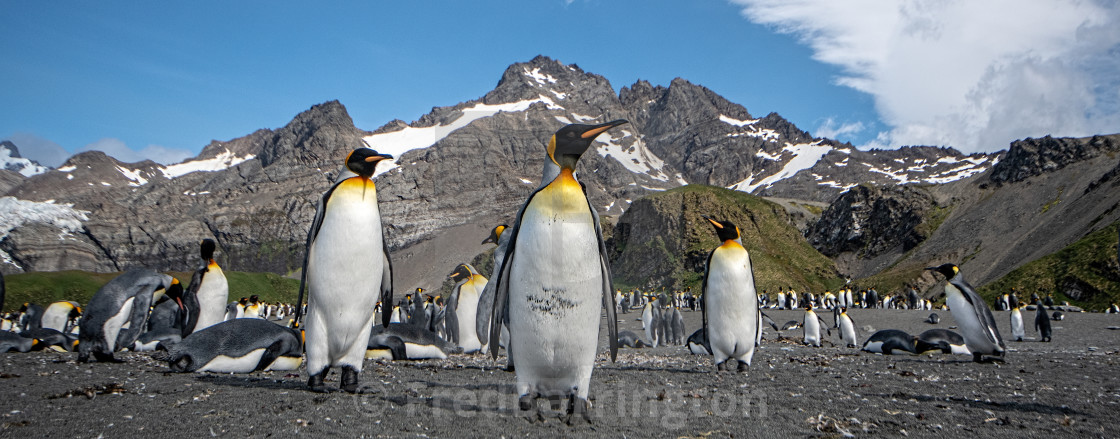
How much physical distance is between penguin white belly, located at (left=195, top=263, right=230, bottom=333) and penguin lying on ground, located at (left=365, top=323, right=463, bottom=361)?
2300mm

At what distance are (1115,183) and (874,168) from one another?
408ft

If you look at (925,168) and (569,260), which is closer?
(569,260)

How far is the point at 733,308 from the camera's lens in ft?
25.2

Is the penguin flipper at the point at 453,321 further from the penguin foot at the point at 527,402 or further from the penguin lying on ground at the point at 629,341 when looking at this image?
the penguin foot at the point at 527,402

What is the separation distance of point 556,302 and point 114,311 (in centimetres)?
640

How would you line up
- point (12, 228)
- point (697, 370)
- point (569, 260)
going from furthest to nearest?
1. point (12, 228)
2. point (697, 370)
3. point (569, 260)

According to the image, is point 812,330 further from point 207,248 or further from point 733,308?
point 207,248

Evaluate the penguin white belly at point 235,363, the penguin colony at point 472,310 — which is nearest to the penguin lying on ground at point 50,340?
the penguin colony at point 472,310

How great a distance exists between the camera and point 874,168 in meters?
158

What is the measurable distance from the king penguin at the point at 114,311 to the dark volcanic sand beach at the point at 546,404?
1.07 ft

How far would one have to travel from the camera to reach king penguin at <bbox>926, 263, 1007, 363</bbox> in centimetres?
897

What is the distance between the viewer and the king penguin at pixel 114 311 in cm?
737

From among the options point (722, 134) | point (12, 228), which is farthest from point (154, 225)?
point (722, 134)

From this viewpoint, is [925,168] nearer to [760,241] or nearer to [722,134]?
[722,134]
